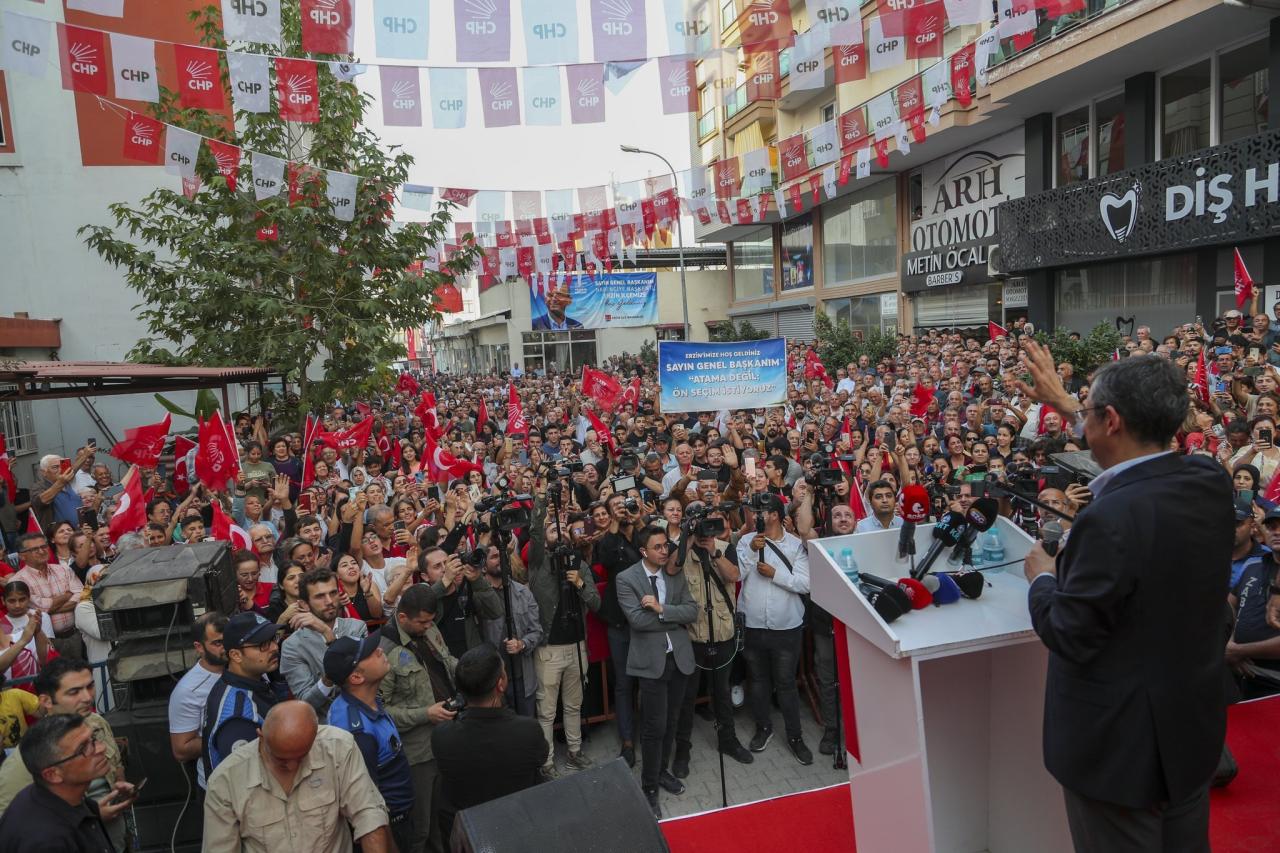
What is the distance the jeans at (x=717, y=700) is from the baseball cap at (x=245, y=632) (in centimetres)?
283

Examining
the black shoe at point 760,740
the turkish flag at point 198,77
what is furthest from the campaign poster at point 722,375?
the turkish flag at point 198,77

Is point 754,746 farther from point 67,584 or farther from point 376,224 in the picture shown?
point 376,224

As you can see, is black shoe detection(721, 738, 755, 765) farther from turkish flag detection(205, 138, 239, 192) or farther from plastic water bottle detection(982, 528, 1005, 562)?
turkish flag detection(205, 138, 239, 192)

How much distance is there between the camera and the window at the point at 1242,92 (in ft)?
43.4

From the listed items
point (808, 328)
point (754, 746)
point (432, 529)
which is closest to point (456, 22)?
point (432, 529)

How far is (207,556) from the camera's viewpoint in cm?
422

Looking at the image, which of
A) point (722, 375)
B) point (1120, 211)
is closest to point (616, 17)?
point (722, 375)

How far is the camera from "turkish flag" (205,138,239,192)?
11273 mm

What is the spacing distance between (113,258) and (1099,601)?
15599mm

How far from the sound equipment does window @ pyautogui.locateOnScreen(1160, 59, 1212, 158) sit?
17.1m

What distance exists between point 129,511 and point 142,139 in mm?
6073

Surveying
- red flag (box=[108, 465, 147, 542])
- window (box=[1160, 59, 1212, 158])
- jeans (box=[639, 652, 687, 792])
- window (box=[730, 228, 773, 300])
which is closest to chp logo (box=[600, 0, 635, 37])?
red flag (box=[108, 465, 147, 542])

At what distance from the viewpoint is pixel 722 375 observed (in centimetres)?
1033

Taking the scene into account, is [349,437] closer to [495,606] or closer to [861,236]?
[495,606]
